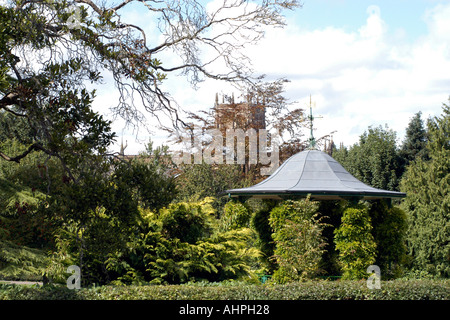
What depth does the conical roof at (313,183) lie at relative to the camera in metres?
13.0

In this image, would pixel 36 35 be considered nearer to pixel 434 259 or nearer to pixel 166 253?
pixel 166 253

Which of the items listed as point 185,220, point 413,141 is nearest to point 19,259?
point 185,220

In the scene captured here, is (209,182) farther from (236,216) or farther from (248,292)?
(248,292)

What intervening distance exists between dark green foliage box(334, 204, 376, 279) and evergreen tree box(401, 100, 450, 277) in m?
6.20

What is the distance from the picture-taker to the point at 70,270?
1019 cm

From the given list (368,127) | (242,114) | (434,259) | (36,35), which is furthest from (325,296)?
(368,127)

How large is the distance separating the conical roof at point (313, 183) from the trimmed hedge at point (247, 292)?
3540mm

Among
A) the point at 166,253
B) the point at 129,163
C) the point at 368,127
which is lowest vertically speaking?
the point at 166,253

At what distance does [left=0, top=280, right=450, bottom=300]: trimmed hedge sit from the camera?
28.7ft

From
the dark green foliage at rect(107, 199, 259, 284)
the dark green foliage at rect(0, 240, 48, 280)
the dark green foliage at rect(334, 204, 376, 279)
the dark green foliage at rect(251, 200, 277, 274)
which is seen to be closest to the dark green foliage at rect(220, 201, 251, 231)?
the dark green foliage at rect(107, 199, 259, 284)

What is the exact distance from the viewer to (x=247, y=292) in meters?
9.10

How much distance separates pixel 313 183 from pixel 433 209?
7057mm

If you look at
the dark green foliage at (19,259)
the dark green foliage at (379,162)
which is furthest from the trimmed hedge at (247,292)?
the dark green foliage at (379,162)
